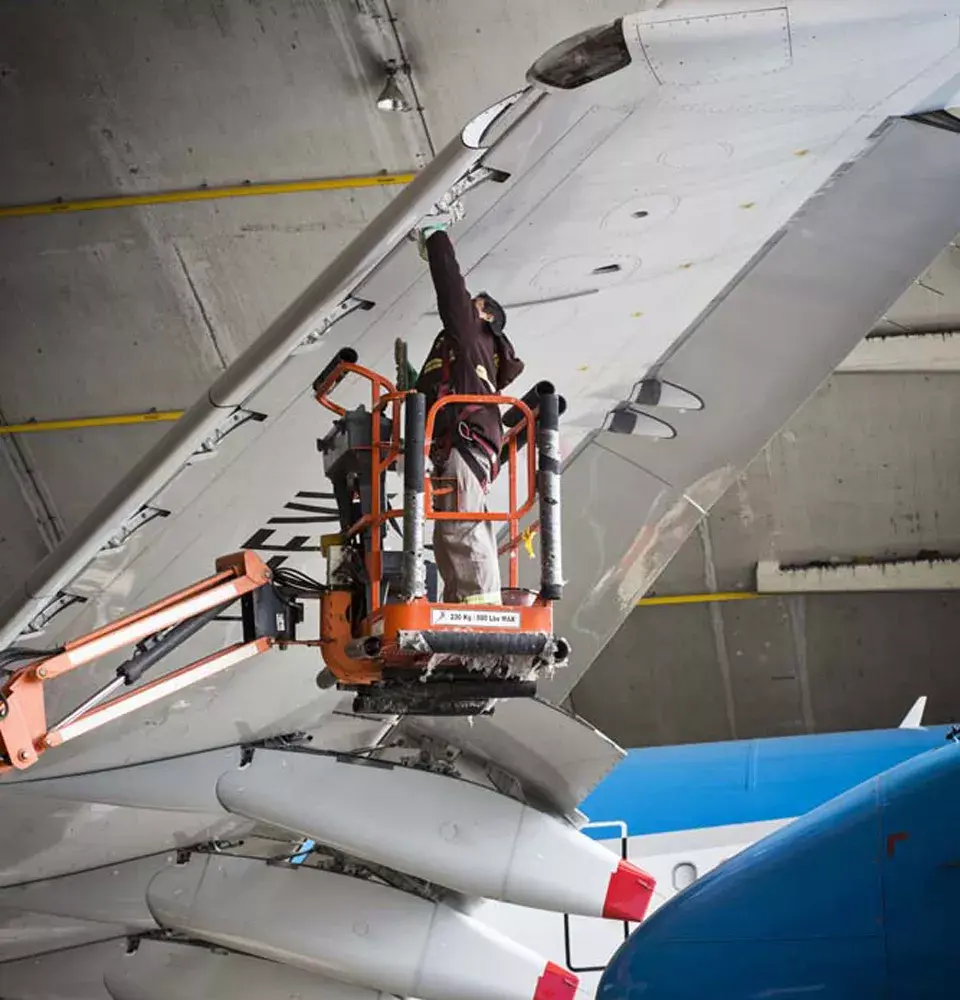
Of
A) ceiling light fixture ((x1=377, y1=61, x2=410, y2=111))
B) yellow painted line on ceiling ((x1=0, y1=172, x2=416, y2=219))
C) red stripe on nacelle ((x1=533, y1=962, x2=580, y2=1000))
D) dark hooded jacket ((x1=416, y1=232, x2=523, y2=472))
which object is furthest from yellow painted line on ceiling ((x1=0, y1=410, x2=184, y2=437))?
dark hooded jacket ((x1=416, y1=232, x2=523, y2=472))

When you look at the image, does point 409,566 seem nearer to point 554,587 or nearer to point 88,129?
point 554,587

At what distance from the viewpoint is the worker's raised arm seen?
4.64 meters

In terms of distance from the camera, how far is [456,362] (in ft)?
15.5

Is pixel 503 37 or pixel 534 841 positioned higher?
pixel 503 37

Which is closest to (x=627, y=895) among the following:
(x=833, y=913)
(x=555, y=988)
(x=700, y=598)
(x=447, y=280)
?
(x=555, y=988)

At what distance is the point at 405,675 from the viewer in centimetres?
479

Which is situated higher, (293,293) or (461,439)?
(461,439)

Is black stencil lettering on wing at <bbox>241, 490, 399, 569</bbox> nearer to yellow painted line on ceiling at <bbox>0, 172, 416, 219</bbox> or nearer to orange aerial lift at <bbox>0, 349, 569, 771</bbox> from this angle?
orange aerial lift at <bbox>0, 349, 569, 771</bbox>

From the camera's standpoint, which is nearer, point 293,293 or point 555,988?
point 555,988

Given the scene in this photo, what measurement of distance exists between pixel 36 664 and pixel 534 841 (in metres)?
2.42

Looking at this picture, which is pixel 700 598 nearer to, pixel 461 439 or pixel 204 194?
pixel 204 194

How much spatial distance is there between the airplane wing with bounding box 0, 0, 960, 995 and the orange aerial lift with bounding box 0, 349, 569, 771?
1.44ft

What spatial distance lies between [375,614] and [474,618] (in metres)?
0.39

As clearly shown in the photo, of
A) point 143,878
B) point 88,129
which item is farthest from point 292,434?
point 88,129
